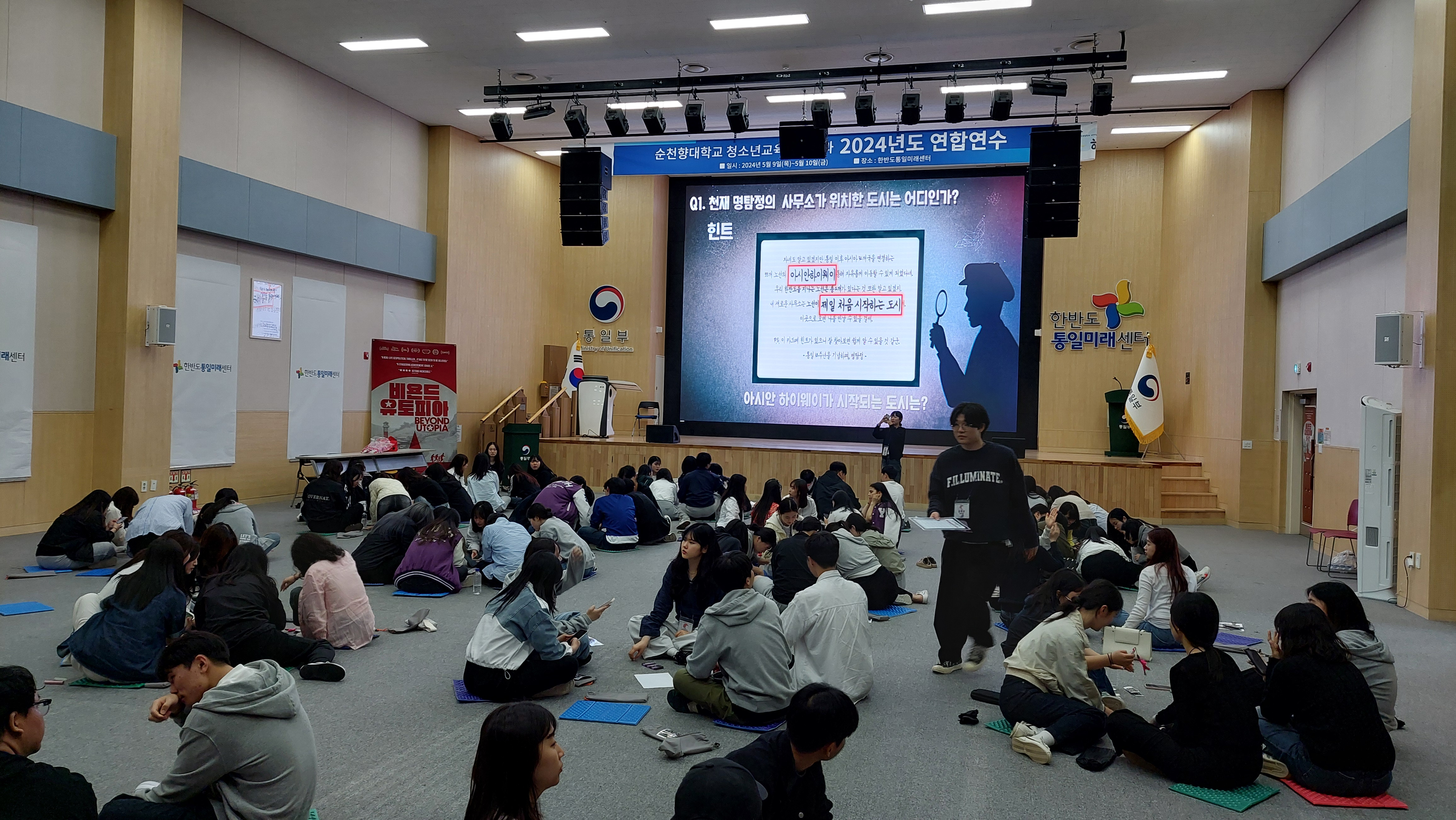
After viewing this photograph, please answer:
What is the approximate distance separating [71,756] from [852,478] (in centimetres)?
1123

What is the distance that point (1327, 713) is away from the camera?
12.6 feet

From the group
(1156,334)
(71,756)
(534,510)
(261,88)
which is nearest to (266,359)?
(261,88)

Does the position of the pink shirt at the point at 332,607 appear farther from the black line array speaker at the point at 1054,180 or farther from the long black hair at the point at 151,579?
the black line array speaker at the point at 1054,180

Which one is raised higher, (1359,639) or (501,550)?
(1359,639)

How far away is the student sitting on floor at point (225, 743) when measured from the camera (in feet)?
9.05

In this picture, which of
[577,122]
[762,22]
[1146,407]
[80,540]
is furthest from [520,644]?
[1146,407]

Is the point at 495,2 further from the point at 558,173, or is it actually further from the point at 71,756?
the point at 71,756

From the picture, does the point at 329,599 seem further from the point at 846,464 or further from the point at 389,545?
the point at 846,464

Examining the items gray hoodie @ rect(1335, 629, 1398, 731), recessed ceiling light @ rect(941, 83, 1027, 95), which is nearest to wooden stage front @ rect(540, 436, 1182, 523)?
recessed ceiling light @ rect(941, 83, 1027, 95)

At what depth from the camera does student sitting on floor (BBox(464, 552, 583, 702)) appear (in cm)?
476

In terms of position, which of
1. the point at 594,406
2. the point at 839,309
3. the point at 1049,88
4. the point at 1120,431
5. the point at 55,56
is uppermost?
the point at 1049,88

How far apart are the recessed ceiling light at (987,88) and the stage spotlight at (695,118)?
3044 mm

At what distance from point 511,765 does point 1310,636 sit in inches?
132

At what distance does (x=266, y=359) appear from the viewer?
480 inches
